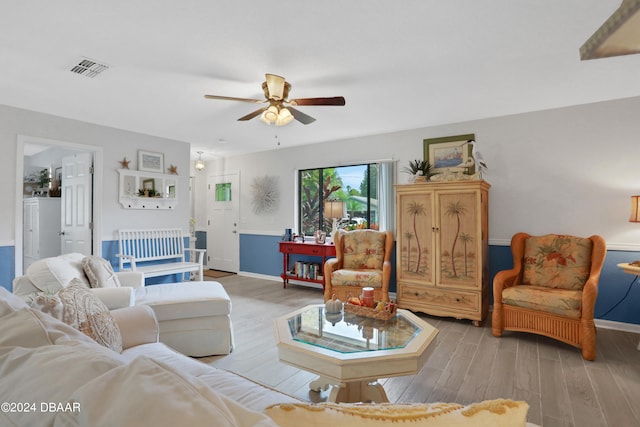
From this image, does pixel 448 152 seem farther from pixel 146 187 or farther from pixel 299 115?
pixel 146 187

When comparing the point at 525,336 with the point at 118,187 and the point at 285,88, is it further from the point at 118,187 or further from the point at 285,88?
the point at 118,187

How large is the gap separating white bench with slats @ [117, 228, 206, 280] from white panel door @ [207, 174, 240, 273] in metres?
1.32

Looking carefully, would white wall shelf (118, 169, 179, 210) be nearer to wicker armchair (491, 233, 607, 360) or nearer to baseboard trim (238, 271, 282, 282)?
baseboard trim (238, 271, 282, 282)

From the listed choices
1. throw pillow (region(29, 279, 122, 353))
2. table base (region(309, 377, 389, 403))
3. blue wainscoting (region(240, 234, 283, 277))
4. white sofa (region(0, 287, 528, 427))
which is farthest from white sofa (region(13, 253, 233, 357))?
blue wainscoting (region(240, 234, 283, 277))

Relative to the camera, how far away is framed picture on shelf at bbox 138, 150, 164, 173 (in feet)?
15.1

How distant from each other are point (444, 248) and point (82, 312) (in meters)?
3.31

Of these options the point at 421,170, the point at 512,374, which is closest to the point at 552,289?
the point at 512,374

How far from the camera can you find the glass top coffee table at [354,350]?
1.58m

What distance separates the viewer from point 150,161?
4730 mm

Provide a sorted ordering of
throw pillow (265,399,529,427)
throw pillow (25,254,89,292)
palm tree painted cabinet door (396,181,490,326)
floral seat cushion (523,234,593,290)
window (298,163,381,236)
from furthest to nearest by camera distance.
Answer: window (298,163,381,236), palm tree painted cabinet door (396,181,490,326), floral seat cushion (523,234,593,290), throw pillow (25,254,89,292), throw pillow (265,399,529,427)

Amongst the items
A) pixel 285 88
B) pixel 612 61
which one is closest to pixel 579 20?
pixel 612 61

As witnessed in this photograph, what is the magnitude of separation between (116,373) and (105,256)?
4.60 meters

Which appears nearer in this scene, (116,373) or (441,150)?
(116,373)

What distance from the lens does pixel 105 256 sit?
13.9 feet
